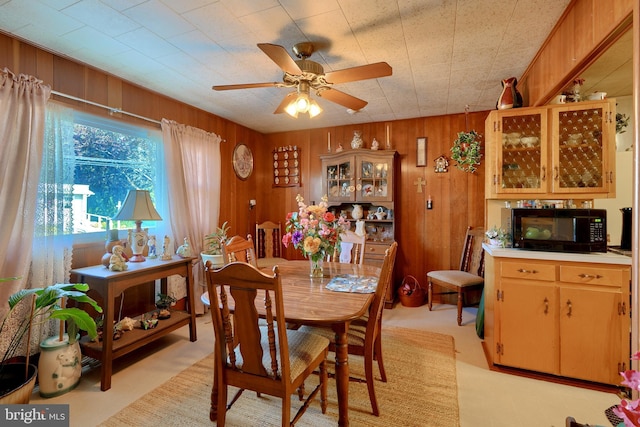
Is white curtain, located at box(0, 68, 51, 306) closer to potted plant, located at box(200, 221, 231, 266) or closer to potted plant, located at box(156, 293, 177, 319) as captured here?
potted plant, located at box(156, 293, 177, 319)

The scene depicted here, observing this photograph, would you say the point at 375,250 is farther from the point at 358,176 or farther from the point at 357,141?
the point at 357,141

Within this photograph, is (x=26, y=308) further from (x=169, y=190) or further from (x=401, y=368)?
(x=401, y=368)

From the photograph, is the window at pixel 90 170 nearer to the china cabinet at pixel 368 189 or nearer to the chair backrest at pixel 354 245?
the chair backrest at pixel 354 245

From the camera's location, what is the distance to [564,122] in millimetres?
2318

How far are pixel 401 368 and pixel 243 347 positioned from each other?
4.88 ft

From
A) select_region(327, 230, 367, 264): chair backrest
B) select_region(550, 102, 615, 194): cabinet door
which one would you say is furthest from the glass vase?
select_region(550, 102, 615, 194): cabinet door

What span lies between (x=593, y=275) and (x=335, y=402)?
197 cm

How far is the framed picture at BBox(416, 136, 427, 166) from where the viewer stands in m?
3.99

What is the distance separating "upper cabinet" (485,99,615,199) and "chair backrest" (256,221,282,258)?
2939 millimetres

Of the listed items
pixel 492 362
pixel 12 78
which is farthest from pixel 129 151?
pixel 492 362

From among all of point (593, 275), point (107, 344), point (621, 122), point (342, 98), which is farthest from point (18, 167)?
point (621, 122)

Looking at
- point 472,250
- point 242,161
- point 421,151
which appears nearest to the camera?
point 472,250

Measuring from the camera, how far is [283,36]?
80.8 inches

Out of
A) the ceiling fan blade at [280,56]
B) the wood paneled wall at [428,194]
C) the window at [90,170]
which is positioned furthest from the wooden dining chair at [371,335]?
the wood paneled wall at [428,194]
